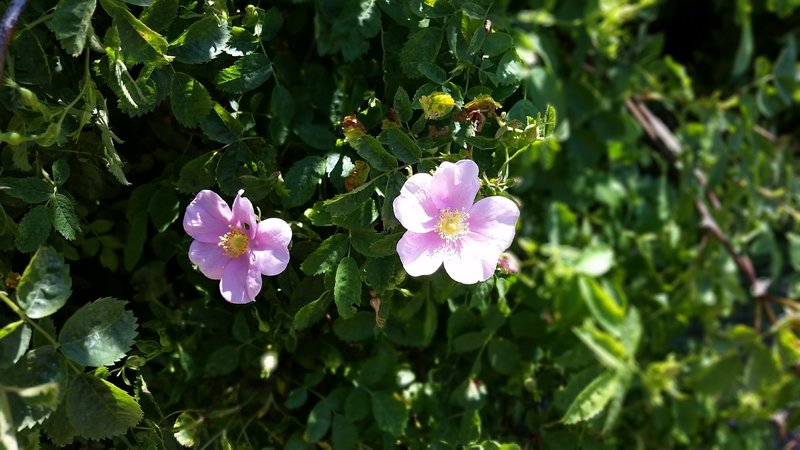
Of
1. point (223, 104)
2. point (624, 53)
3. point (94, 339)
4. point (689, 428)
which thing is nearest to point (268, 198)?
point (223, 104)

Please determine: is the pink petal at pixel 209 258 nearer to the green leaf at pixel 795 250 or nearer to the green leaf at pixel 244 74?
the green leaf at pixel 244 74

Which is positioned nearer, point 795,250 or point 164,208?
point 164,208

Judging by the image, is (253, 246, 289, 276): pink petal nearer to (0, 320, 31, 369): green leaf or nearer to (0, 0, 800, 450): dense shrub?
(0, 0, 800, 450): dense shrub

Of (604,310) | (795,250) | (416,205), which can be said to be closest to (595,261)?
(604,310)

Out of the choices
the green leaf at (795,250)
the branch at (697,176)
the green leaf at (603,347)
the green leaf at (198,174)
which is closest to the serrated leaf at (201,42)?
the green leaf at (198,174)

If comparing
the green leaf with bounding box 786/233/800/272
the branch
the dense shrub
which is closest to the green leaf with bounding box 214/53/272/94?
the dense shrub

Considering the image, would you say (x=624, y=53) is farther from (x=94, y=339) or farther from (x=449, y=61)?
(x=94, y=339)

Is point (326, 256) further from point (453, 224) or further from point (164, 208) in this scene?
point (164, 208)
